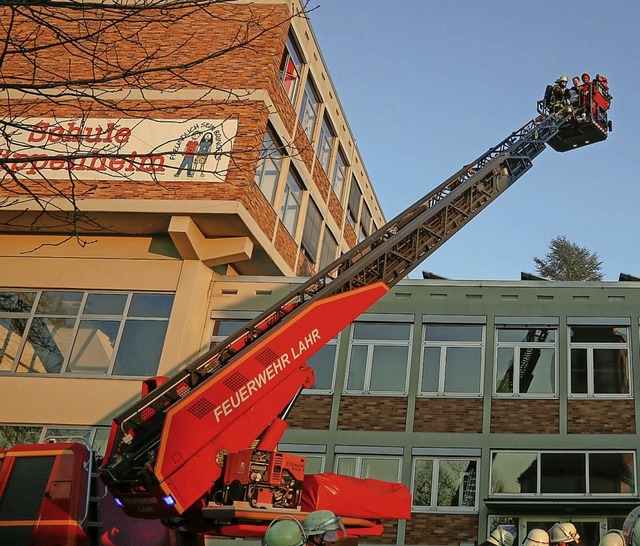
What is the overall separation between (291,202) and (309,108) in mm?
3014

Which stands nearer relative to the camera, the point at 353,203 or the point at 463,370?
the point at 463,370

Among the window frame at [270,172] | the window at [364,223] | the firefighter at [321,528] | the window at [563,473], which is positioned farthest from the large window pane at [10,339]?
the firefighter at [321,528]

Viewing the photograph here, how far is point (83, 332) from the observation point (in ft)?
59.0

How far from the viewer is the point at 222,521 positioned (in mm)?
8398

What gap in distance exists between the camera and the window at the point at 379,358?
1692 centimetres

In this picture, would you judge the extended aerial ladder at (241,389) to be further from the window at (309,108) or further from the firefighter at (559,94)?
the window at (309,108)

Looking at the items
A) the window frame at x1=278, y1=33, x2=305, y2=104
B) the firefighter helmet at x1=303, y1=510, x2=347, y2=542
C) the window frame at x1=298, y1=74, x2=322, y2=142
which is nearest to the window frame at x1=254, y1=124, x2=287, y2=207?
the window frame at x1=278, y1=33, x2=305, y2=104

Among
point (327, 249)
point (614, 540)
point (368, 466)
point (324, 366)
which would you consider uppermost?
point (327, 249)

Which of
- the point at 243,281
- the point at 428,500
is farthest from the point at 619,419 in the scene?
the point at 243,281

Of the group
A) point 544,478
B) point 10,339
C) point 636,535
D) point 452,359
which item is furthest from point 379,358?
point 636,535

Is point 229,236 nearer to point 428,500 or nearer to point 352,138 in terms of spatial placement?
point 428,500

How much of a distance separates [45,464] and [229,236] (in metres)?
9.60

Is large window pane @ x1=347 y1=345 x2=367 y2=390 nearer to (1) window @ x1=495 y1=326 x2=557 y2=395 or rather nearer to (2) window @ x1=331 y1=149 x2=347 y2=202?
(1) window @ x1=495 y1=326 x2=557 y2=395

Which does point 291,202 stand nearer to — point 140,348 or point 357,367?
point 357,367
